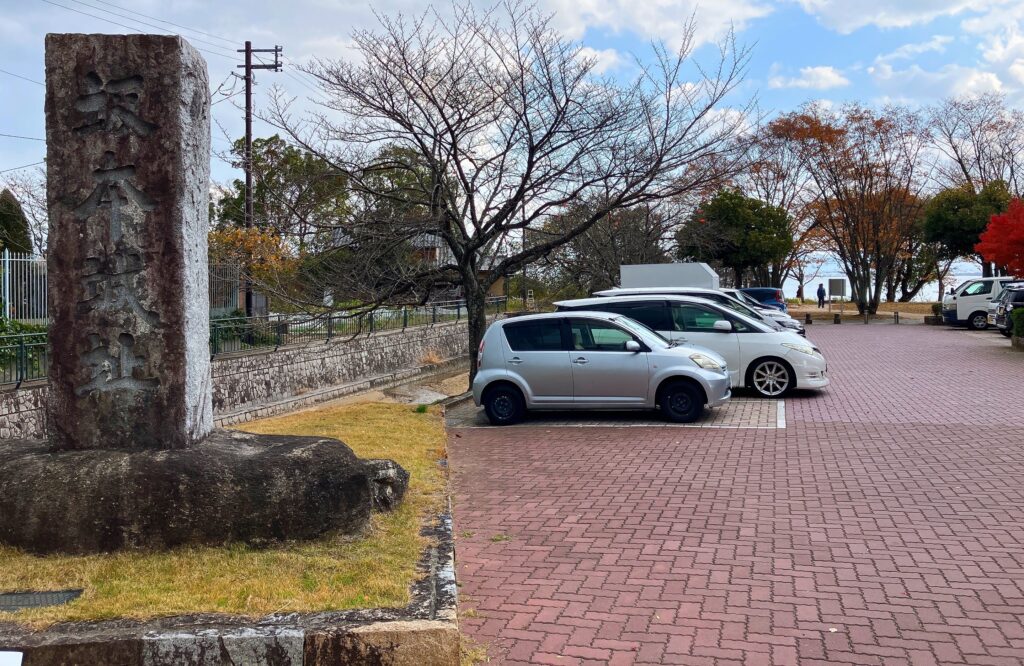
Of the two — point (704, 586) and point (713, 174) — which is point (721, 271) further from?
point (704, 586)

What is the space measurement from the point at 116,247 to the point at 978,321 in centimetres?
3193

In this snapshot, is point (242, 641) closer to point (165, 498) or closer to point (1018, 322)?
point (165, 498)

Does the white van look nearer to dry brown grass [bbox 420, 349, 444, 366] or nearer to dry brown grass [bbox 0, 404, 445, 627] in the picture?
dry brown grass [bbox 420, 349, 444, 366]

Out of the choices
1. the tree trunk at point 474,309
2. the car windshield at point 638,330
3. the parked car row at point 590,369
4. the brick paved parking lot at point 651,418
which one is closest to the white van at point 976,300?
the brick paved parking lot at point 651,418

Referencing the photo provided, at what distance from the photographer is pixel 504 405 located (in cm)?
1305

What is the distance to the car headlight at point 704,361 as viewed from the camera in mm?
12430

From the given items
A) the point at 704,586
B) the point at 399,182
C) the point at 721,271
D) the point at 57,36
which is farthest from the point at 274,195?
the point at 721,271

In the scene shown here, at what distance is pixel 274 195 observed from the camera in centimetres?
1594

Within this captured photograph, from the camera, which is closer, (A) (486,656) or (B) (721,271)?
(A) (486,656)

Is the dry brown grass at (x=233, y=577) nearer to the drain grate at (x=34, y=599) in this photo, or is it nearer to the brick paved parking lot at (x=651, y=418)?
the drain grate at (x=34, y=599)

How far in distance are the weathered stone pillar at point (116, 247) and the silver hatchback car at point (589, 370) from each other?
7.36m

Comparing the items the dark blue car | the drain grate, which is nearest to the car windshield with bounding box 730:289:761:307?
the dark blue car

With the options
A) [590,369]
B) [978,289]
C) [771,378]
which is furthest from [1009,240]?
[590,369]

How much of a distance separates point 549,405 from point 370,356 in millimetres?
9763
